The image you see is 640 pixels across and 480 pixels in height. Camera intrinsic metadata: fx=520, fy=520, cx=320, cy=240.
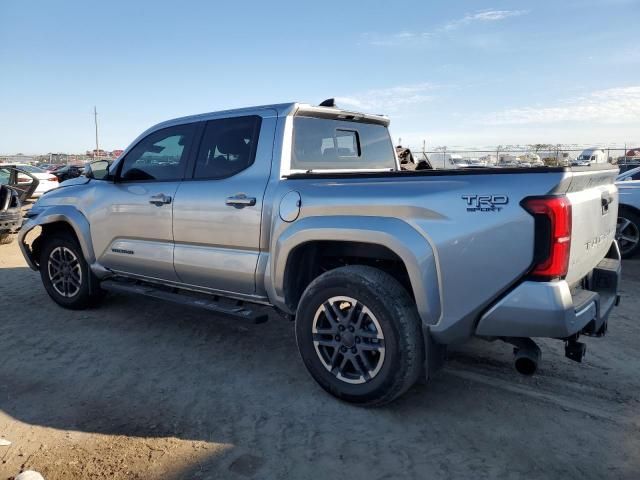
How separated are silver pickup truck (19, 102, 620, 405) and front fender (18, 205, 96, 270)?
2 cm

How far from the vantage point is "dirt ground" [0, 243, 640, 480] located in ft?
8.98

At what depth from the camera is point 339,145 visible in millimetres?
4391

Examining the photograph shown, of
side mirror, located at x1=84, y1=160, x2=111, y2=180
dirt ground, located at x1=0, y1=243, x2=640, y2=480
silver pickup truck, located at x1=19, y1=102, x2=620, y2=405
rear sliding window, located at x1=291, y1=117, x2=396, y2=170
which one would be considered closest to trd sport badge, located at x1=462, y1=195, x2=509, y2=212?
silver pickup truck, located at x1=19, y1=102, x2=620, y2=405

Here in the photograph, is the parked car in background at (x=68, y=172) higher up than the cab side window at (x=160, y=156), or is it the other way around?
the cab side window at (x=160, y=156)

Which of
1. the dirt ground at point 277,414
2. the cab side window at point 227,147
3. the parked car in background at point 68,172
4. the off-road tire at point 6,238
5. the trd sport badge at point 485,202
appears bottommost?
the dirt ground at point 277,414

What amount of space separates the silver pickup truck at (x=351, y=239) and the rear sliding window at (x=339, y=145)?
0.05 feet

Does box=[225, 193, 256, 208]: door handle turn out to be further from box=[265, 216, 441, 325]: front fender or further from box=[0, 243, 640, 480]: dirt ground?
box=[0, 243, 640, 480]: dirt ground

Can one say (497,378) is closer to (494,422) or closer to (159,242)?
(494,422)

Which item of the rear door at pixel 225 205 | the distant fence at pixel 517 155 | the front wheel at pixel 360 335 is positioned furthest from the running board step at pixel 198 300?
the distant fence at pixel 517 155

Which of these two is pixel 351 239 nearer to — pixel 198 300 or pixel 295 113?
pixel 295 113

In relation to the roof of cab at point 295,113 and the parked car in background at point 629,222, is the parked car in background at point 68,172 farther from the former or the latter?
the parked car in background at point 629,222

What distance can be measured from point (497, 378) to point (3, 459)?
10.4 ft

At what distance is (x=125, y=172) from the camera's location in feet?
16.0

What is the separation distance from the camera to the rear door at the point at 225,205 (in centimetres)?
379
